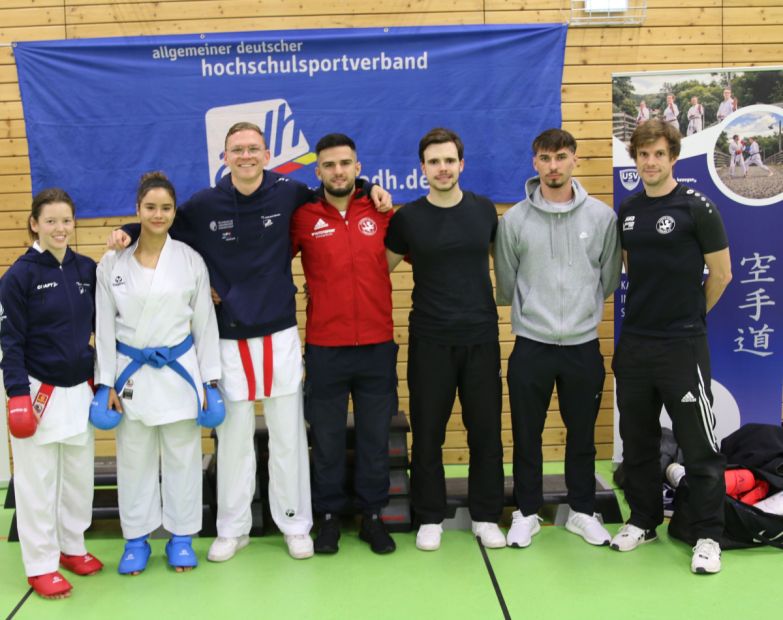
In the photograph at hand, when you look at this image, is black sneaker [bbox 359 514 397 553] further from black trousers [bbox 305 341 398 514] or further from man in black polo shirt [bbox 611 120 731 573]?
man in black polo shirt [bbox 611 120 731 573]

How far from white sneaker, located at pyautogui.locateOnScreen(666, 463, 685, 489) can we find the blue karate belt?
250 cm

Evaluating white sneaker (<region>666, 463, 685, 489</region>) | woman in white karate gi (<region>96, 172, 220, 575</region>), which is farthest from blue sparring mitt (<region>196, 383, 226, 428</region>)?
white sneaker (<region>666, 463, 685, 489</region>)

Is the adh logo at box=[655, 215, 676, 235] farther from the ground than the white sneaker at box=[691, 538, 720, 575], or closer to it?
farther from the ground

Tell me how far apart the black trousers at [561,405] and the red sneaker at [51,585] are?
2.07m

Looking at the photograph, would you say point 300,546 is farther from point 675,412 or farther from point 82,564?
point 675,412

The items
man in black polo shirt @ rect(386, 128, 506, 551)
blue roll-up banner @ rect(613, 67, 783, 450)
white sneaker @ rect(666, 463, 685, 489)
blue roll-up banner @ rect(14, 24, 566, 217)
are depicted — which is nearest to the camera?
man in black polo shirt @ rect(386, 128, 506, 551)

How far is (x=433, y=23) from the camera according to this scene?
4.45m

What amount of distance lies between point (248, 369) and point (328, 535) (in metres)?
0.88

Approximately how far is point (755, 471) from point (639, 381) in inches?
35.4

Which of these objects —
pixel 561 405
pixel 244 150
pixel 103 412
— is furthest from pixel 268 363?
pixel 561 405

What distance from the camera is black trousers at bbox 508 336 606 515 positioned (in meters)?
3.37

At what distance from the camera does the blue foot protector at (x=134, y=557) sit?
3207 millimetres

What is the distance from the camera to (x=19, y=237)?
4574 millimetres

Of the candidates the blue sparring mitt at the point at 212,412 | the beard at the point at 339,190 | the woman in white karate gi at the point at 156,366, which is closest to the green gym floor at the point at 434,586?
the woman in white karate gi at the point at 156,366
